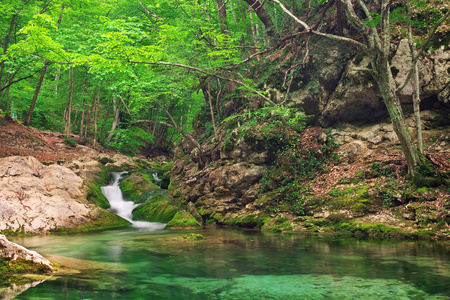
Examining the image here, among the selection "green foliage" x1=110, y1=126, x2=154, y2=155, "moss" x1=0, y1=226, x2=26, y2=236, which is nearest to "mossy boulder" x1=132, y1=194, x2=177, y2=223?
"moss" x1=0, y1=226, x2=26, y2=236

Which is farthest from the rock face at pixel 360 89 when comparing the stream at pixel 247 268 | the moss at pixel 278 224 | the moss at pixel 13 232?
the moss at pixel 13 232

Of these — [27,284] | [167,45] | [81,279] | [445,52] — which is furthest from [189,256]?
[445,52]

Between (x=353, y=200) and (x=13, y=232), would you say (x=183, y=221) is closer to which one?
→ (x=13, y=232)

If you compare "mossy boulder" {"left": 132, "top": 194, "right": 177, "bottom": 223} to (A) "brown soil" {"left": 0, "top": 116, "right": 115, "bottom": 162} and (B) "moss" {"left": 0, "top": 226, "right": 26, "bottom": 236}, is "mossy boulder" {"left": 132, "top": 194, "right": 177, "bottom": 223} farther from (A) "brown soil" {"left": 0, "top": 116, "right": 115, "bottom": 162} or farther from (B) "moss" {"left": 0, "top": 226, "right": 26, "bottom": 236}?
(A) "brown soil" {"left": 0, "top": 116, "right": 115, "bottom": 162}

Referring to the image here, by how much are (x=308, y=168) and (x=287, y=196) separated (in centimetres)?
160

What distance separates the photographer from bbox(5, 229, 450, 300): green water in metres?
4.09

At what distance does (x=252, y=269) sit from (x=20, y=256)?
12.7ft

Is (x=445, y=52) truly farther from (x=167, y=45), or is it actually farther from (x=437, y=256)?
(x=167, y=45)

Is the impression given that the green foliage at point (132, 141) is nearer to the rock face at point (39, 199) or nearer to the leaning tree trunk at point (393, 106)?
the rock face at point (39, 199)

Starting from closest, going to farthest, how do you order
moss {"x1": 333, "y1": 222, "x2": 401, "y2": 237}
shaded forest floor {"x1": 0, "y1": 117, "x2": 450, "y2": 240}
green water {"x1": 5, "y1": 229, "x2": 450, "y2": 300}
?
green water {"x1": 5, "y1": 229, "x2": 450, "y2": 300} < shaded forest floor {"x1": 0, "y1": 117, "x2": 450, "y2": 240} < moss {"x1": 333, "y1": 222, "x2": 401, "y2": 237}

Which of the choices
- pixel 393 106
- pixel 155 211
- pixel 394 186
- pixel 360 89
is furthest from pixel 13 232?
pixel 360 89

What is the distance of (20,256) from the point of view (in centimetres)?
480

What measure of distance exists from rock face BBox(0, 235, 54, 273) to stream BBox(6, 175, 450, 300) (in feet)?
1.19

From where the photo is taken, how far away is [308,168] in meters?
12.5
